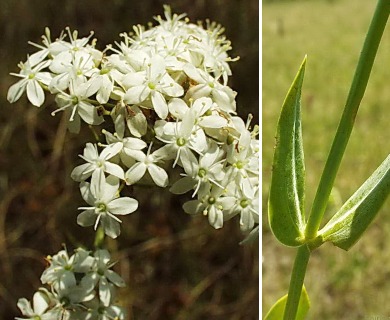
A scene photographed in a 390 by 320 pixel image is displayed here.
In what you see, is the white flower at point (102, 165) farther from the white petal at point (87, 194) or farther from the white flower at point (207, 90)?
the white flower at point (207, 90)

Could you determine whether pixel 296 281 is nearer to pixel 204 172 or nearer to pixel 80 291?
pixel 204 172

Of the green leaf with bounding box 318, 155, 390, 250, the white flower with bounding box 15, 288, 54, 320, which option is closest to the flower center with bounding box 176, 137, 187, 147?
the green leaf with bounding box 318, 155, 390, 250

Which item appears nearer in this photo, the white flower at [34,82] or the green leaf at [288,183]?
the green leaf at [288,183]

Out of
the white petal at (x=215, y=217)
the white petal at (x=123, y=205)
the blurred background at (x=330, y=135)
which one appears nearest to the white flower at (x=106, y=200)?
the white petal at (x=123, y=205)

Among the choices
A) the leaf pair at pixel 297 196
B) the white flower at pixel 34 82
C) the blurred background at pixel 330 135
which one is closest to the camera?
the leaf pair at pixel 297 196

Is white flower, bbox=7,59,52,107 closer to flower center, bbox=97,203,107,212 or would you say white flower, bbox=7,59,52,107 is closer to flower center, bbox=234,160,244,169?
flower center, bbox=97,203,107,212

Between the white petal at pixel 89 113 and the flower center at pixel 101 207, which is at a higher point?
Result: the white petal at pixel 89 113

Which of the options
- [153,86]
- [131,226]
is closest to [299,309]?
[153,86]
